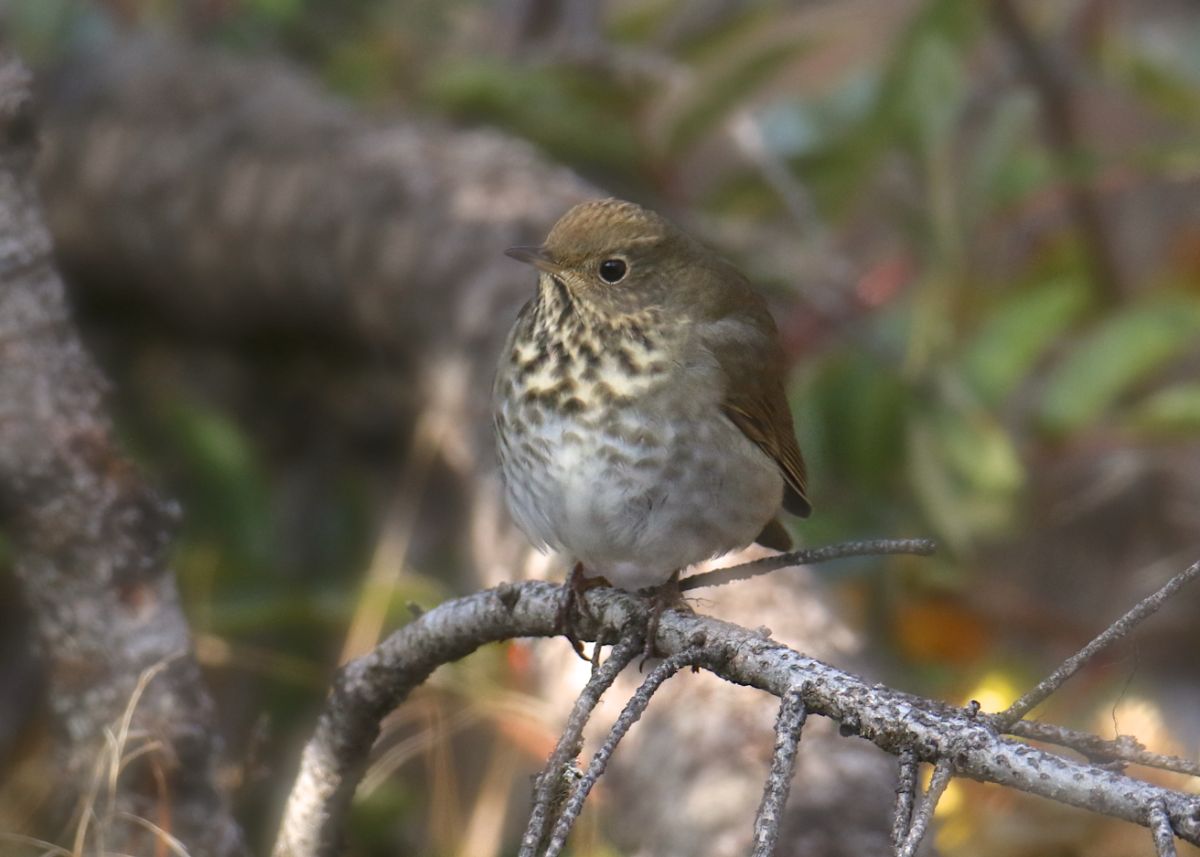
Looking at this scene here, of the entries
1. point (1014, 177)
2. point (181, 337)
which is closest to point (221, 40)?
point (181, 337)

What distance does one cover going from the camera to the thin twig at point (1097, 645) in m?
1.31

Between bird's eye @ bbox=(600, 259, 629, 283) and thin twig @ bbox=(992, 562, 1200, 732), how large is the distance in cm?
117

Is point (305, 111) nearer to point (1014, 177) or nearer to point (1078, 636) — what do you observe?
point (1014, 177)

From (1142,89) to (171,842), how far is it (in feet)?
11.3

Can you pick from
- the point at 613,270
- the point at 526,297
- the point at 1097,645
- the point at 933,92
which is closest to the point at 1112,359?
the point at 933,92

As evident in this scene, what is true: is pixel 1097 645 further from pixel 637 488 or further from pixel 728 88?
pixel 728 88

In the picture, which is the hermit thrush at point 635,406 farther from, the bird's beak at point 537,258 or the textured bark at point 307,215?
the textured bark at point 307,215

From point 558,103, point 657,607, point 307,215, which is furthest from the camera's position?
point 558,103

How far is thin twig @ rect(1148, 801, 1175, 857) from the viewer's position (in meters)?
1.14

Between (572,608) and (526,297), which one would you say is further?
(526,297)

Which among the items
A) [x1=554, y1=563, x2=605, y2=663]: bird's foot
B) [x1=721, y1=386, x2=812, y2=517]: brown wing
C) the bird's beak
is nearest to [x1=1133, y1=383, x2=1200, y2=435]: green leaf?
[x1=721, y1=386, x2=812, y2=517]: brown wing

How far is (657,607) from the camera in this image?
188 centimetres

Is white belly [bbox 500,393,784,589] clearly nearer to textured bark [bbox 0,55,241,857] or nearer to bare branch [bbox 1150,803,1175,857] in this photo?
textured bark [bbox 0,55,241,857]

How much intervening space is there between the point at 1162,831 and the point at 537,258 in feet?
4.60
